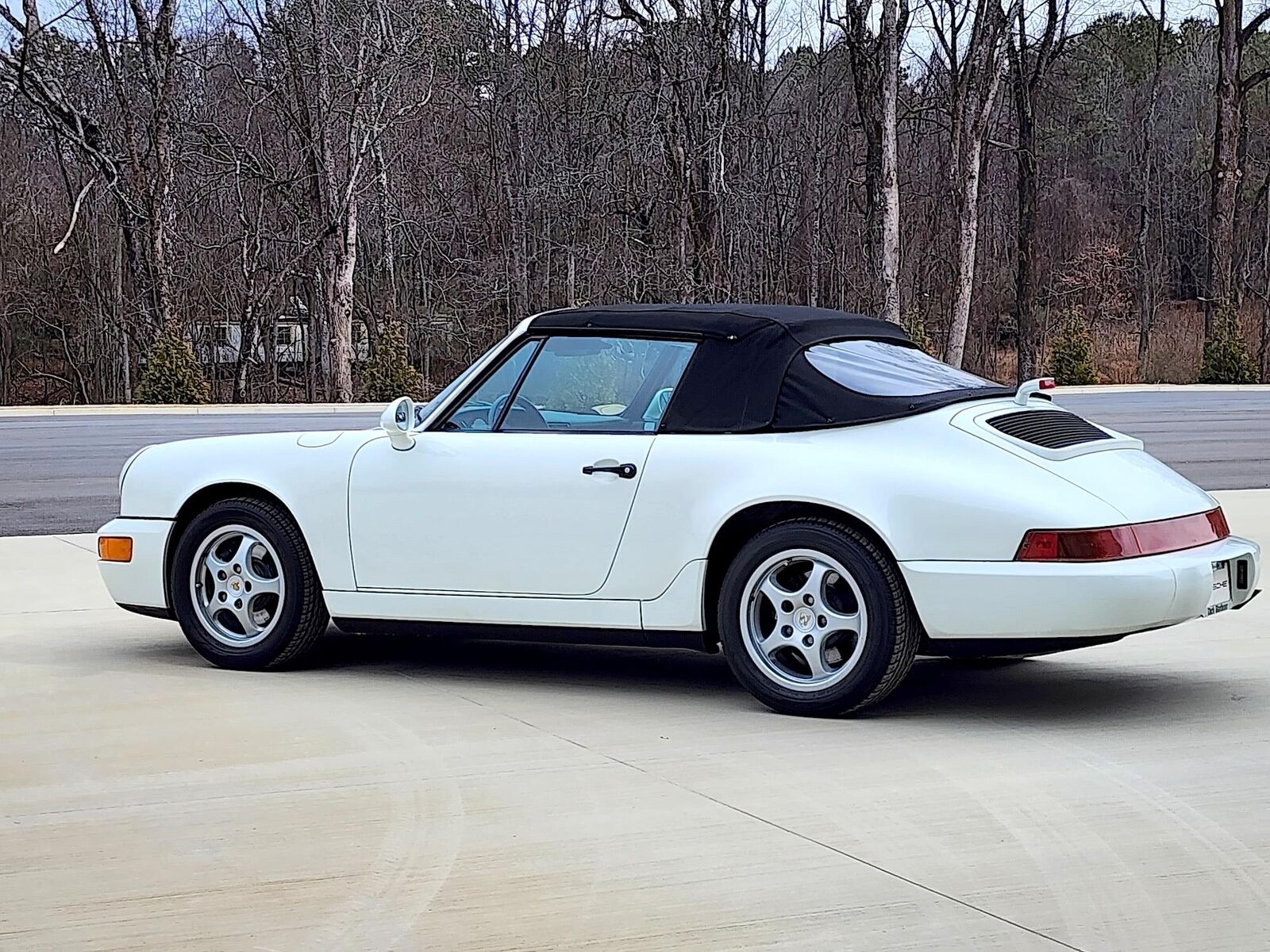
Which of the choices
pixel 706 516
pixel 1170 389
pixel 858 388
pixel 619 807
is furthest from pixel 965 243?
pixel 619 807

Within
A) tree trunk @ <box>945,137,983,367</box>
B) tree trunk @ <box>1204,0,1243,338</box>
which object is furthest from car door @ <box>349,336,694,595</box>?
tree trunk @ <box>1204,0,1243,338</box>

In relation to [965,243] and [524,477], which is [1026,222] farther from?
[524,477]

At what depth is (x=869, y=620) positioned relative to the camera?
224 inches

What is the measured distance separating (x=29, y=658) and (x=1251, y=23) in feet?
129

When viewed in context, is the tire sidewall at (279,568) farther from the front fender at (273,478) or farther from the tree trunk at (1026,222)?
the tree trunk at (1026,222)

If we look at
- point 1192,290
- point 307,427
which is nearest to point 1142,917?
point 307,427

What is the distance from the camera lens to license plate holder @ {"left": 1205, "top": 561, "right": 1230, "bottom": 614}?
19.0 feet

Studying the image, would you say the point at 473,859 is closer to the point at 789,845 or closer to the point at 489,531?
the point at 789,845

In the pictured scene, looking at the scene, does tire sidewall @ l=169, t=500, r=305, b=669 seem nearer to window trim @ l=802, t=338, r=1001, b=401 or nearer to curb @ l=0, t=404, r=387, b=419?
window trim @ l=802, t=338, r=1001, b=401

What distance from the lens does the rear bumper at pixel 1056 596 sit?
5469 millimetres

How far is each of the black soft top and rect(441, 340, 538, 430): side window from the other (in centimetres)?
13

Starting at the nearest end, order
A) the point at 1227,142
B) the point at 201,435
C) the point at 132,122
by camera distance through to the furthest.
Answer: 1. the point at 201,435
2. the point at 132,122
3. the point at 1227,142

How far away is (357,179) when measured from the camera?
114ft

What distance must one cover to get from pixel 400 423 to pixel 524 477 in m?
0.60
